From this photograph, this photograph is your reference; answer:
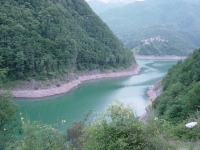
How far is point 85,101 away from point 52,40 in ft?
46.0

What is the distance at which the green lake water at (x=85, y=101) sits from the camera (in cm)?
2447

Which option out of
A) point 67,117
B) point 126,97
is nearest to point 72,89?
point 126,97

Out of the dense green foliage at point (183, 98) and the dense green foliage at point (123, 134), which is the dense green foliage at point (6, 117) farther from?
the dense green foliage at point (183, 98)

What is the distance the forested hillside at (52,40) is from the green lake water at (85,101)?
4.76 meters

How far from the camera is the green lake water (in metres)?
24.5

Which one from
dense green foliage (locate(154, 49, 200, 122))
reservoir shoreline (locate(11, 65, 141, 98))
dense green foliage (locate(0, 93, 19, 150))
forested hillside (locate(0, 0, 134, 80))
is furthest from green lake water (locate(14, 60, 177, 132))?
forested hillside (locate(0, 0, 134, 80))

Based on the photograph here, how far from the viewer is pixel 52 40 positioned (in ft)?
131

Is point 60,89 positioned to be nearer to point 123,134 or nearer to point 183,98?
point 183,98

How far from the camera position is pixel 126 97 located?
3412cm

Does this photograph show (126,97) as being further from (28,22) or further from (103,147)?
(103,147)

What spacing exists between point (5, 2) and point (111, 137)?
35.5 metres

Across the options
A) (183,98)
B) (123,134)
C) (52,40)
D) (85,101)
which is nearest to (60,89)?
(85,101)

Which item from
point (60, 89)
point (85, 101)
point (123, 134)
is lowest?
point (85, 101)

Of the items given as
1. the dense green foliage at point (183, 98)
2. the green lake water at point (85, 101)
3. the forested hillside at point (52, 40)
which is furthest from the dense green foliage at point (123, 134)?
the forested hillside at point (52, 40)
